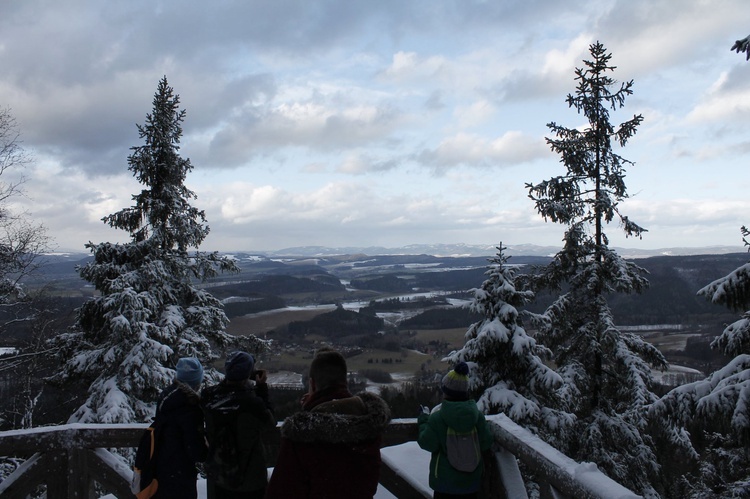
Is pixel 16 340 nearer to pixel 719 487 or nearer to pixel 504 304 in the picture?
pixel 504 304

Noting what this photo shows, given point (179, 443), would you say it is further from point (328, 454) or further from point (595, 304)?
point (595, 304)

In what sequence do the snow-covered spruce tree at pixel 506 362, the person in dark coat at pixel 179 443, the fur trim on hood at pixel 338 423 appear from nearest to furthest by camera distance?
the fur trim on hood at pixel 338 423 → the person in dark coat at pixel 179 443 → the snow-covered spruce tree at pixel 506 362

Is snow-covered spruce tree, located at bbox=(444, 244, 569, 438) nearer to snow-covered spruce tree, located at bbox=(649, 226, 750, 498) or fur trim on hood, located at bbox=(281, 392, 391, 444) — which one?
snow-covered spruce tree, located at bbox=(649, 226, 750, 498)

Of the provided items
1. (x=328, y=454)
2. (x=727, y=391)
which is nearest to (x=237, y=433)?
(x=328, y=454)

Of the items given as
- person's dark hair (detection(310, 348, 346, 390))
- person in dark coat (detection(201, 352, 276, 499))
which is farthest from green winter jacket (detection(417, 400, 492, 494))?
person in dark coat (detection(201, 352, 276, 499))

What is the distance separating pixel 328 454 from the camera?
2.72m

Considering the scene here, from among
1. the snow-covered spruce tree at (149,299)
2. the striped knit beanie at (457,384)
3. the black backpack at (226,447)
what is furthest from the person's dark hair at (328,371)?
the snow-covered spruce tree at (149,299)

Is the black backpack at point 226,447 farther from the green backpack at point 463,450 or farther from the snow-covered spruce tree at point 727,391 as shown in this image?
the snow-covered spruce tree at point 727,391

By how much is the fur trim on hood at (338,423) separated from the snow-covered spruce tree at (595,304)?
392 inches

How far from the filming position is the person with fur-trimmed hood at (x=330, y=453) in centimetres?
269

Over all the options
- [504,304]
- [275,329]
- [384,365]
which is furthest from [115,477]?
[275,329]

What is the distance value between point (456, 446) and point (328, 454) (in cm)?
109

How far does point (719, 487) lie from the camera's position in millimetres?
11438

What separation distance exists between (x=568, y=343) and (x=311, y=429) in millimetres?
12144
